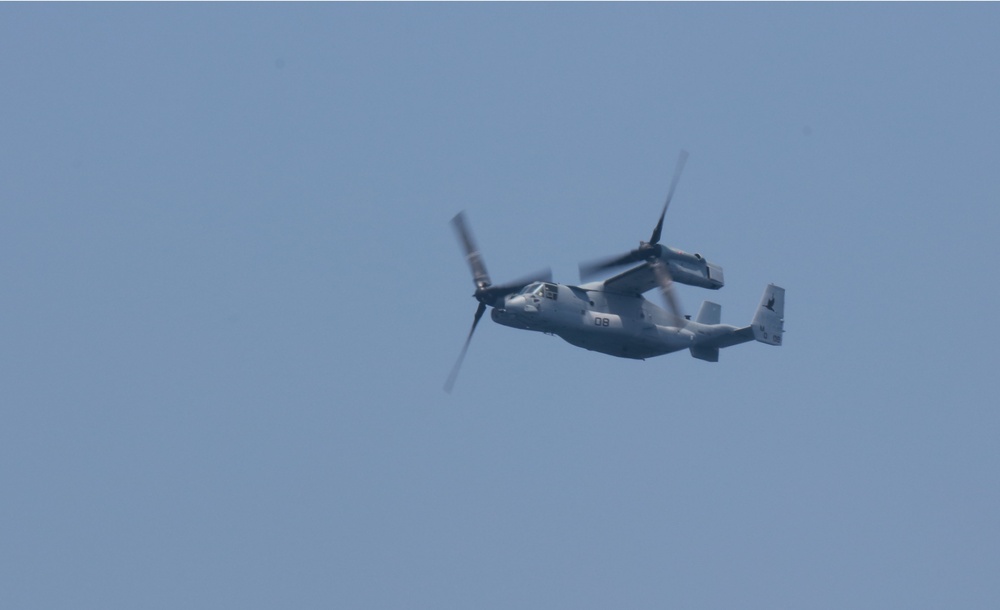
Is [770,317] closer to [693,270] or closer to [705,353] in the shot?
[705,353]

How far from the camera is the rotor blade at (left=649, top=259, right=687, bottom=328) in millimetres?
52844

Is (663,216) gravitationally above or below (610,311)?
above

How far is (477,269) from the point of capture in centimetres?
5469

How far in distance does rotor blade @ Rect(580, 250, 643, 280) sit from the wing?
0.40 metres

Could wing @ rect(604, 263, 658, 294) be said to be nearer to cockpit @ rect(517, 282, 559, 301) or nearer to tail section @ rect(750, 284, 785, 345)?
cockpit @ rect(517, 282, 559, 301)

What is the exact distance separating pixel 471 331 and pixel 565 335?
12.4 ft

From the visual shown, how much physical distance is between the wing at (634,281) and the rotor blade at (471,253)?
4694 millimetres

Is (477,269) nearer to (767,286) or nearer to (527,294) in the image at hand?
(527,294)

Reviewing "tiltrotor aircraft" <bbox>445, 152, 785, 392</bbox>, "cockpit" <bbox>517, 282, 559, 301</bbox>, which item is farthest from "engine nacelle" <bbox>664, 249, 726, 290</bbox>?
"cockpit" <bbox>517, 282, 559, 301</bbox>

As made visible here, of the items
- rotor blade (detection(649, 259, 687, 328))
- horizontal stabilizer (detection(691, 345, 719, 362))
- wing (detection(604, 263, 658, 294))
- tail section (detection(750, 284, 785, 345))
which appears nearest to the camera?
rotor blade (detection(649, 259, 687, 328))

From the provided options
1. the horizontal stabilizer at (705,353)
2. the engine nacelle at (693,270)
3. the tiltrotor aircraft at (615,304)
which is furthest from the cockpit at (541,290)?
the horizontal stabilizer at (705,353)

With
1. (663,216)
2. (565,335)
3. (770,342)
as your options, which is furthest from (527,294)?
(770,342)

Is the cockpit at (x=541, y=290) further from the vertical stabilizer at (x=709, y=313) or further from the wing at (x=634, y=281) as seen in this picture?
the vertical stabilizer at (x=709, y=313)

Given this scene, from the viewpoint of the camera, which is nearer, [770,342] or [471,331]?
[471,331]
